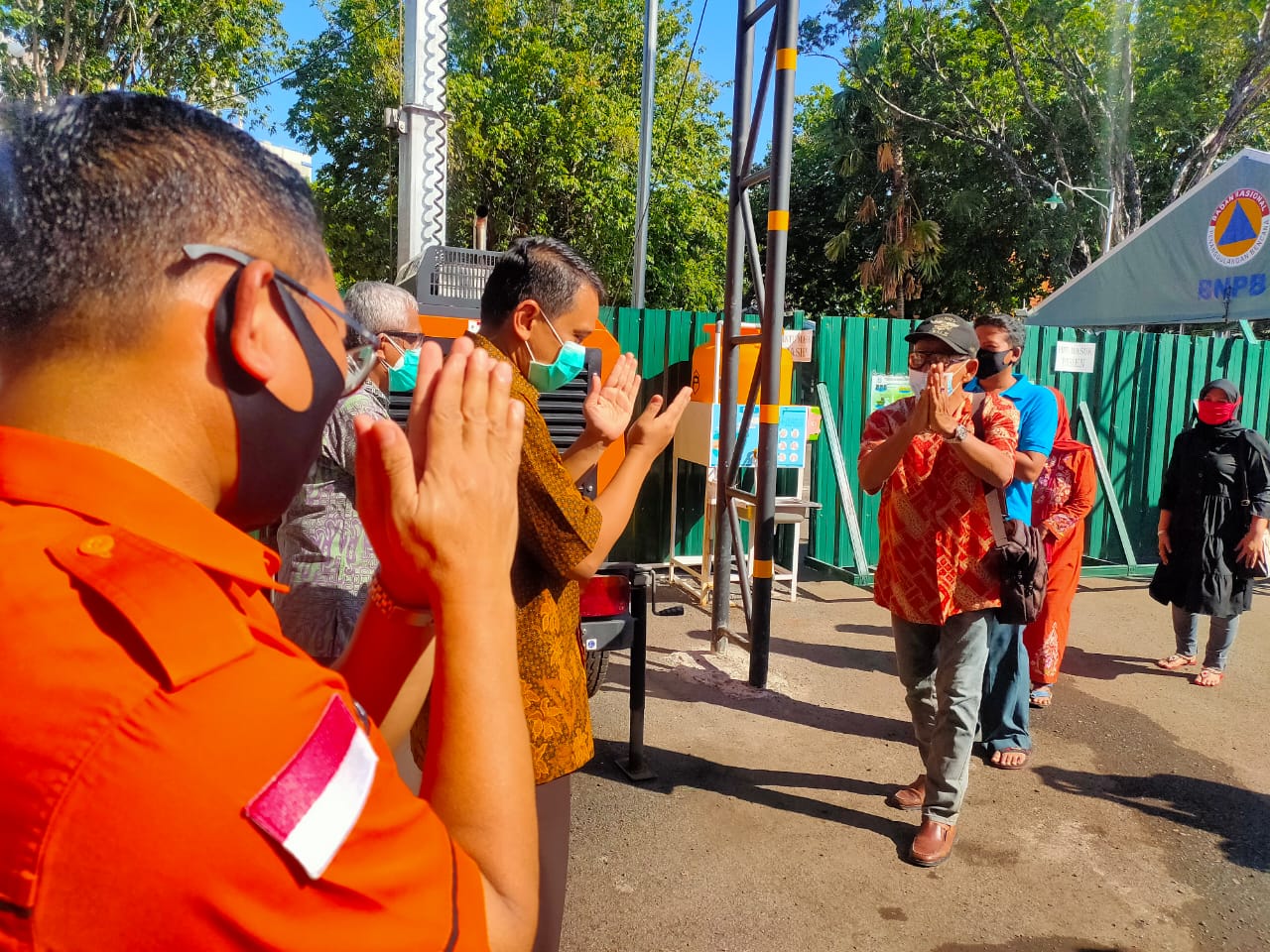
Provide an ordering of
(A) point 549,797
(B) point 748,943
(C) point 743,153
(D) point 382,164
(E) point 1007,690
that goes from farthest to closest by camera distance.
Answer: (D) point 382,164
(C) point 743,153
(E) point 1007,690
(B) point 748,943
(A) point 549,797

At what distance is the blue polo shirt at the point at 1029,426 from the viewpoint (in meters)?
3.57

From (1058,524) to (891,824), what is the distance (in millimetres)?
1943

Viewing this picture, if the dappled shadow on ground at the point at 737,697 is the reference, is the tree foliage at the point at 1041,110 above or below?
above

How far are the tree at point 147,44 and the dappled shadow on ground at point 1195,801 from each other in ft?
50.9

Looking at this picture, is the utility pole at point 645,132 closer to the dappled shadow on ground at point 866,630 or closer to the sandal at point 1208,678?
the dappled shadow on ground at point 866,630

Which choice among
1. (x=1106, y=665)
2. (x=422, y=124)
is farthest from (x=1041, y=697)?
(x=422, y=124)

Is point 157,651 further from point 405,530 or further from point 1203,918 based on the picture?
point 1203,918

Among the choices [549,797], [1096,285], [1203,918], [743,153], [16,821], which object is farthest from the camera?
[1096,285]

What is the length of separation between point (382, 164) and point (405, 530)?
20580mm

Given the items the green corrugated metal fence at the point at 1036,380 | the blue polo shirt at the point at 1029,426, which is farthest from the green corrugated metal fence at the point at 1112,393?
the blue polo shirt at the point at 1029,426

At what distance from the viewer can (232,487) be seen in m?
0.88

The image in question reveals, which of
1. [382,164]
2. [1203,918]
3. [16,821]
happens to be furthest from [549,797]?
[382,164]

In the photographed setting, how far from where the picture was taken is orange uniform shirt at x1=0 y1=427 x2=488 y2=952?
0.60 m

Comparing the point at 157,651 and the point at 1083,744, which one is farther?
the point at 1083,744
